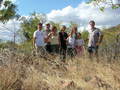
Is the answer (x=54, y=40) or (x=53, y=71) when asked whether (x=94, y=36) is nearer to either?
(x=54, y=40)

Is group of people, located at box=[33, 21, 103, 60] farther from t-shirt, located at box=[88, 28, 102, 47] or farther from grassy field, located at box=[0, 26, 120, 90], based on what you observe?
grassy field, located at box=[0, 26, 120, 90]

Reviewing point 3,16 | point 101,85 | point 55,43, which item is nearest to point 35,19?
point 3,16

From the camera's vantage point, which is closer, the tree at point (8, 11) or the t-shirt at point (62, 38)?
the t-shirt at point (62, 38)

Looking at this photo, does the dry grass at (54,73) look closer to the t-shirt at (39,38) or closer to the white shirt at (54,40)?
the t-shirt at (39,38)

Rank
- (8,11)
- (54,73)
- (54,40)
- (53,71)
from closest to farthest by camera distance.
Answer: (54,73)
(53,71)
(54,40)
(8,11)

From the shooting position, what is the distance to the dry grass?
215 inches

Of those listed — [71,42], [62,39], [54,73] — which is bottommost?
[54,73]

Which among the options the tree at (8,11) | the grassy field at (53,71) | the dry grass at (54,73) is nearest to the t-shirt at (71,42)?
the grassy field at (53,71)

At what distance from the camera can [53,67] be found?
296 inches

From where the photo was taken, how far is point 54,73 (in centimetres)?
702

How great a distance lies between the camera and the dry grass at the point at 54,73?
5457mm

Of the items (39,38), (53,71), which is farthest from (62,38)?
(53,71)

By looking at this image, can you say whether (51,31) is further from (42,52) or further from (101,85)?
(101,85)

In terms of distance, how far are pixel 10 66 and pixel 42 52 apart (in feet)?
6.76
